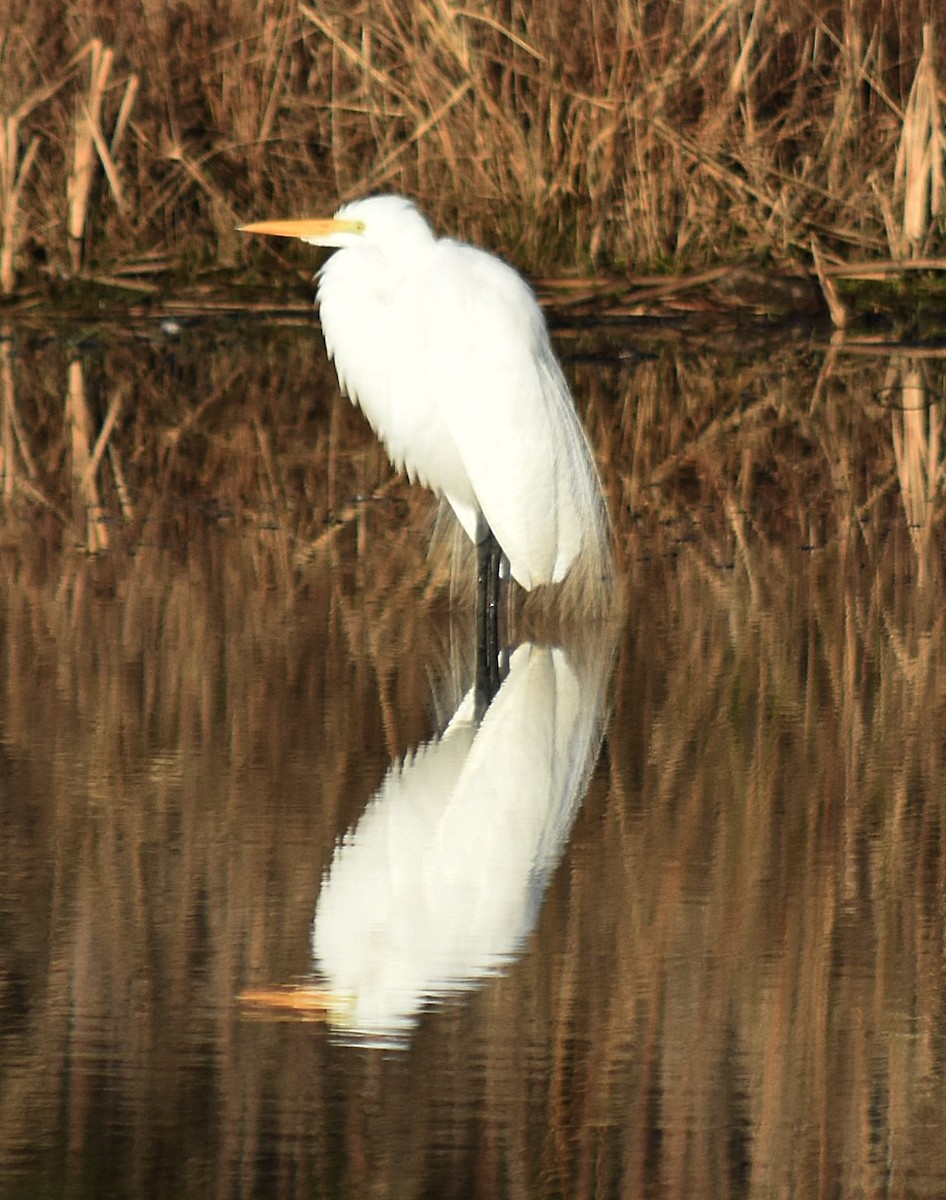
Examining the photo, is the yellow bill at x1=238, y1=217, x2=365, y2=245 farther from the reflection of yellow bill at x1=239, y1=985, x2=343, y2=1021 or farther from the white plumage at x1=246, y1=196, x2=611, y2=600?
the reflection of yellow bill at x1=239, y1=985, x2=343, y2=1021

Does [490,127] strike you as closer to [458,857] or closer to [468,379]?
[468,379]

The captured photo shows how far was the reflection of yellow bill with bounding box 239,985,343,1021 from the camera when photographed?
2.98m

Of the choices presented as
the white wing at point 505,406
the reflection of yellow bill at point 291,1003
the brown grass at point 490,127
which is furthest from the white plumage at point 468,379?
the brown grass at point 490,127

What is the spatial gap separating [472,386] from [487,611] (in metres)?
0.51

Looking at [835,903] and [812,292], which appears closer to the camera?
[835,903]

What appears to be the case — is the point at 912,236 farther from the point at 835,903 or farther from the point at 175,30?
the point at 835,903

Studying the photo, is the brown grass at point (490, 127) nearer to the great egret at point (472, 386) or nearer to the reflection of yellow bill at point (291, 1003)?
the great egret at point (472, 386)

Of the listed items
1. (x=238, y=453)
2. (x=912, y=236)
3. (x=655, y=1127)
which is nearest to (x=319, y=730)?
(x=655, y=1127)

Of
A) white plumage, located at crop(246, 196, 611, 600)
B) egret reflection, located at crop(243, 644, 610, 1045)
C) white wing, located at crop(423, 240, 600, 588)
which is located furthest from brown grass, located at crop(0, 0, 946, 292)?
egret reflection, located at crop(243, 644, 610, 1045)

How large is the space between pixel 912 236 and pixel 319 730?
784cm

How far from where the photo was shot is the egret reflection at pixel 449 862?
3.05 meters

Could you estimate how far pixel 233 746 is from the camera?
4312 mm

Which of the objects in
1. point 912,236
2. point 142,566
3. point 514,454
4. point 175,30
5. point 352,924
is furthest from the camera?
point 175,30

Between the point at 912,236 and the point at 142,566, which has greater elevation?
the point at 912,236
